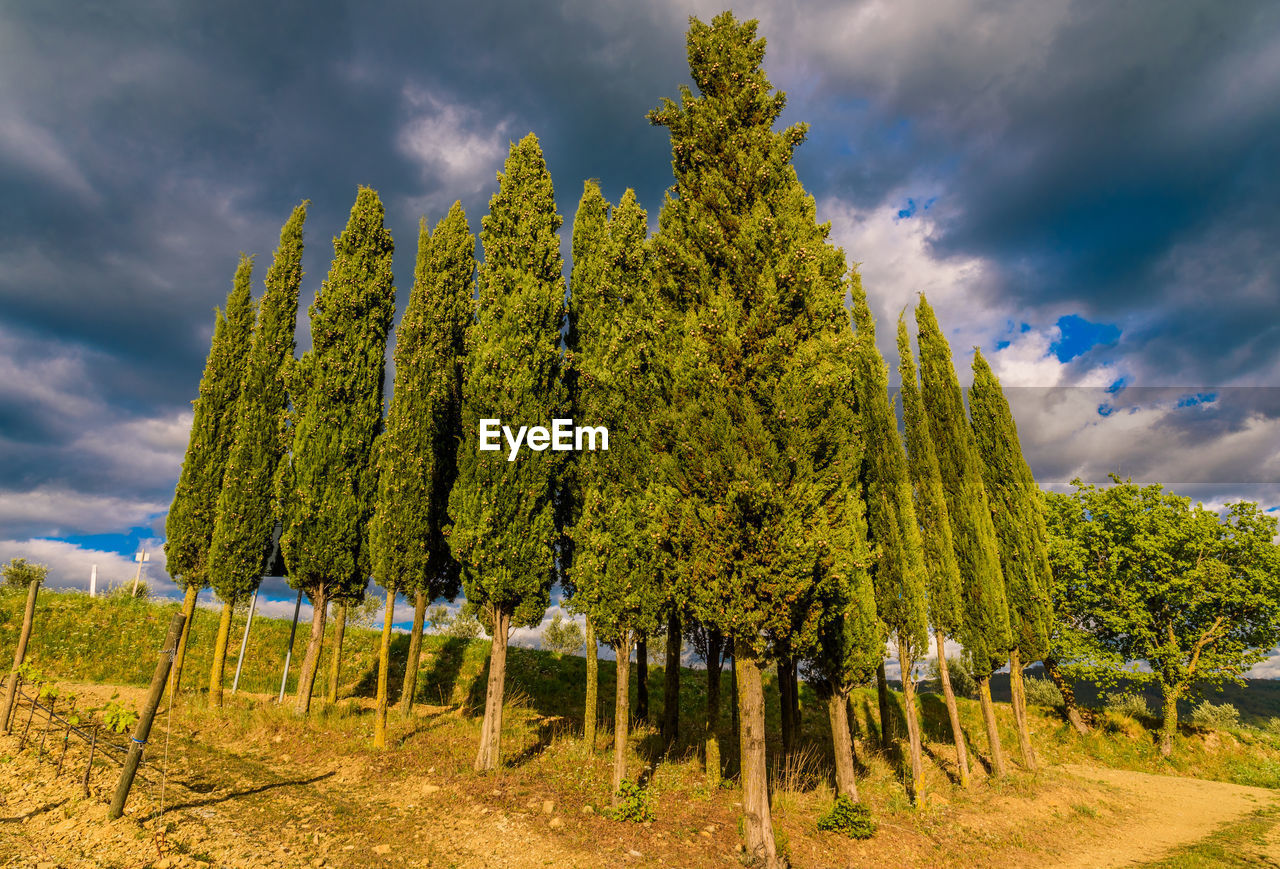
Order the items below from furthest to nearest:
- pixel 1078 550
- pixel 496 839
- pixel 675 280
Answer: pixel 1078 550
pixel 675 280
pixel 496 839

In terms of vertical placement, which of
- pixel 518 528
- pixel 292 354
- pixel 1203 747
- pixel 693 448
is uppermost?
pixel 292 354

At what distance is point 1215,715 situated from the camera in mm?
26469

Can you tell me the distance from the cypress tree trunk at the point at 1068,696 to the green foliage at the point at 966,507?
9.92 meters

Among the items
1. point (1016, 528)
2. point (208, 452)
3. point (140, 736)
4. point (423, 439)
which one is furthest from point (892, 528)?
point (208, 452)

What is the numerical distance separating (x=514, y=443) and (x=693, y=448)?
18.3ft

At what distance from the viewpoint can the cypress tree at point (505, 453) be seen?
43.4ft

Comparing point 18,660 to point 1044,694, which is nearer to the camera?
point 18,660

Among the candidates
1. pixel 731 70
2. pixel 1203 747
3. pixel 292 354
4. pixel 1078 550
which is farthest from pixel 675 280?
pixel 1203 747

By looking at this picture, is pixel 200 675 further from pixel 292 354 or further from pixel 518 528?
pixel 518 528

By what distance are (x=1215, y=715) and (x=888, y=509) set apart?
26.9 m

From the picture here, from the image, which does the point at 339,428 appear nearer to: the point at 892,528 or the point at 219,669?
the point at 219,669

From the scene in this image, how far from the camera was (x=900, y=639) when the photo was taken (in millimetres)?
14953

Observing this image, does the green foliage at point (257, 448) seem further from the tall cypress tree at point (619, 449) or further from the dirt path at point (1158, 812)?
the dirt path at point (1158, 812)

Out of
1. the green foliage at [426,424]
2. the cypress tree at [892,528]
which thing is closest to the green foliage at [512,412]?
the green foliage at [426,424]
